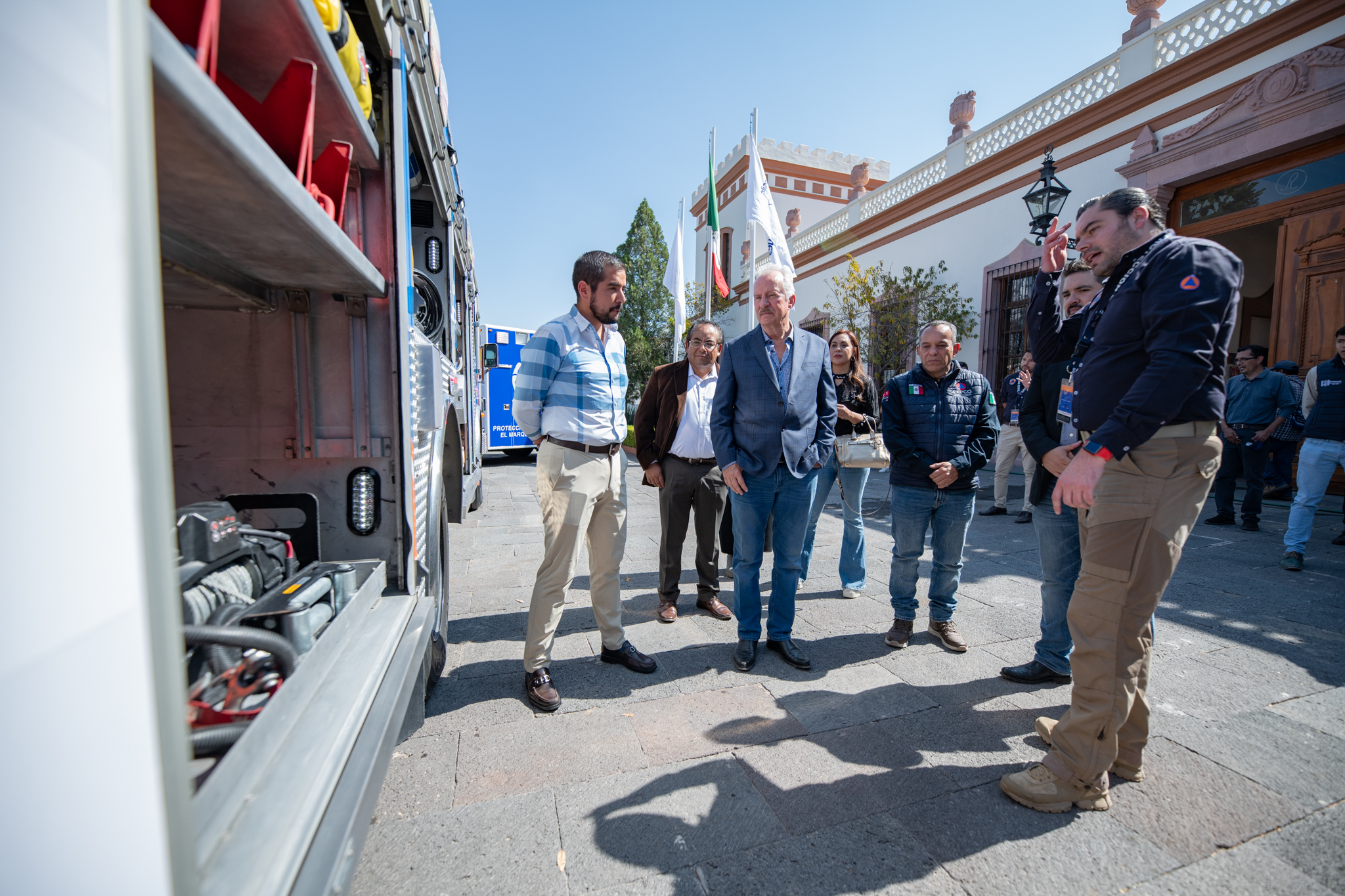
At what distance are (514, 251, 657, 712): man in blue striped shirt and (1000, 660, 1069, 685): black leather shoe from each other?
2124 mm

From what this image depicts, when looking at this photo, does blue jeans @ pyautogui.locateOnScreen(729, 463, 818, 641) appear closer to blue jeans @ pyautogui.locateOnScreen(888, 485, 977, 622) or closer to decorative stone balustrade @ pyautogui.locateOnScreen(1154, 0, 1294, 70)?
blue jeans @ pyautogui.locateOnScreen(888, 485, 977, 622)

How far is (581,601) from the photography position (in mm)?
3982

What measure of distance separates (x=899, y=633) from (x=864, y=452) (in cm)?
118

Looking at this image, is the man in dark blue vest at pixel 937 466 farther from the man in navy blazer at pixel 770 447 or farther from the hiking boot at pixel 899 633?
the man in navy blazer at pixel 770 447

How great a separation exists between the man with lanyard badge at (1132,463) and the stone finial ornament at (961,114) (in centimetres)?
1171

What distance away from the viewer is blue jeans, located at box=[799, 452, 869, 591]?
13.0ft

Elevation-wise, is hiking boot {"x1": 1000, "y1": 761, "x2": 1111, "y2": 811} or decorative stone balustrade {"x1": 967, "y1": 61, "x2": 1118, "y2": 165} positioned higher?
decorative stone balustrade {"x1": 967, "y1": 61, "x2": 1118, "y2": 165}

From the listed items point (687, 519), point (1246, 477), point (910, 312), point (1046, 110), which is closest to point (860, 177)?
point (910, 312)

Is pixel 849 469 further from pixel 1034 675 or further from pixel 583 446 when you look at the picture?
pixel 583 446

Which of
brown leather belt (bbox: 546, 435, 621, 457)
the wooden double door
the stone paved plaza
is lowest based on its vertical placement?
the stone paved plaza

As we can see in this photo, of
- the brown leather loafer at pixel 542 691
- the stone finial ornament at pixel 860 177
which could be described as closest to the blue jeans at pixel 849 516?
the brown leather loafer at pixel 542 691

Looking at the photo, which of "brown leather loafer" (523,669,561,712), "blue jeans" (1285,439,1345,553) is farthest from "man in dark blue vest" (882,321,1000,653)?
"blue jeans" (1285,439,1345,553)

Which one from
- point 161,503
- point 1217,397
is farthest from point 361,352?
point 1217,397

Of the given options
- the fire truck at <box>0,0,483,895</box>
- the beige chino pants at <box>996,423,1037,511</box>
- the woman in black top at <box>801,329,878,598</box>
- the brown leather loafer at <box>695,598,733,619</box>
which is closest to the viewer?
the fire truck at <box>0,0,483,895</box>
